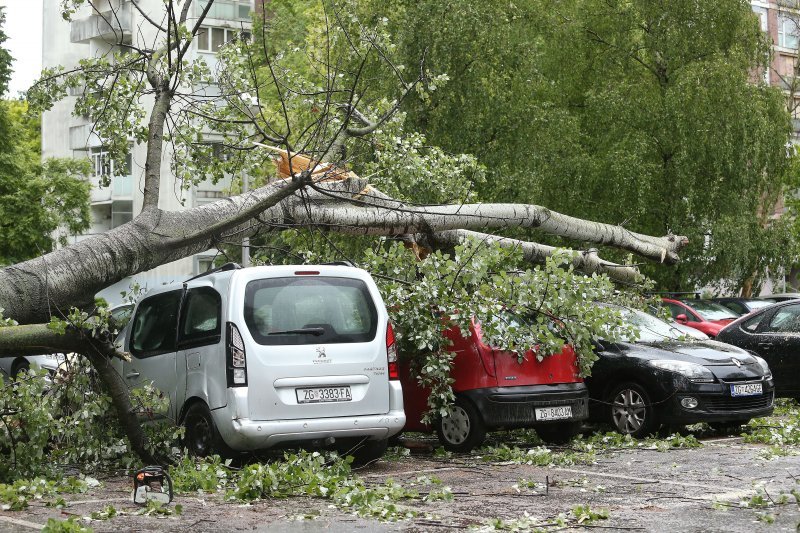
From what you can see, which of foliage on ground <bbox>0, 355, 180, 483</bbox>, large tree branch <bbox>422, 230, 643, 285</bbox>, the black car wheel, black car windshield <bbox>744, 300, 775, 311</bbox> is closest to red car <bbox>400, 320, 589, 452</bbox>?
the black car wheel

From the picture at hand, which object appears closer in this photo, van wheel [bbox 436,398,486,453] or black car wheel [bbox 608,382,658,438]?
van wheel [bbox 436,398,486,453]

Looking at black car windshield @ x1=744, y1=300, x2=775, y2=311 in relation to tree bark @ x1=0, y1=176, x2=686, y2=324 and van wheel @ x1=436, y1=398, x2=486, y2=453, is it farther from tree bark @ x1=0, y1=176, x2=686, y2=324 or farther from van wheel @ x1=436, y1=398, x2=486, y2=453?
van wheel @ x1=436, y1=398, x2=486, y2=453

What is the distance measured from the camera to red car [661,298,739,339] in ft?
88.7

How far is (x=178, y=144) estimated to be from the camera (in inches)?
573

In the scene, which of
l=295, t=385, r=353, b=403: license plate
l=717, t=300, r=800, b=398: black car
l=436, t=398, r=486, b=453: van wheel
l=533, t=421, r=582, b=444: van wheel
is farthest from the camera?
l=717, t=300, r=800, b=398: black car

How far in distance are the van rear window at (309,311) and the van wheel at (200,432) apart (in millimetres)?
828

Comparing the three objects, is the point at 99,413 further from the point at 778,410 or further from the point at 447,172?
the point at 778,410

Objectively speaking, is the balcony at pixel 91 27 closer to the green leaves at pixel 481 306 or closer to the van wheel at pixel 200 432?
the green leaves at pixel 481 306

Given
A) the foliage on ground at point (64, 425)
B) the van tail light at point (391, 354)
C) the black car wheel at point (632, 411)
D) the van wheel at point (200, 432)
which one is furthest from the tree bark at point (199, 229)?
the black car wheel at point (632, 411)

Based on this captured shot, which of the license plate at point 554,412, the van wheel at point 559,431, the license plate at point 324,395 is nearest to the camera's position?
the license plate at point 324,395

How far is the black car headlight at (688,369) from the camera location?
12.6 metres

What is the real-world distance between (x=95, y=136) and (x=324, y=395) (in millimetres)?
49820

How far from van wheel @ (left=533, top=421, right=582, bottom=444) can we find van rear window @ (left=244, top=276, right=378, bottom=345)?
276 centimetres

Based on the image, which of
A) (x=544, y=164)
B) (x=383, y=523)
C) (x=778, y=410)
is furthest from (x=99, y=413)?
(x=544, y=164)
